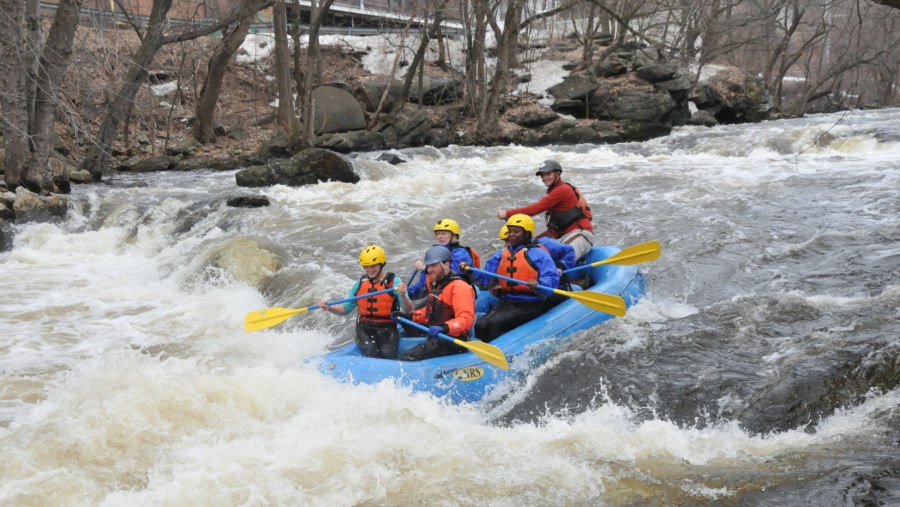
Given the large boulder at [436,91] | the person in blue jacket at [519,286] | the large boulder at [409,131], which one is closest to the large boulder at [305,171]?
the large boulder at [409,131]

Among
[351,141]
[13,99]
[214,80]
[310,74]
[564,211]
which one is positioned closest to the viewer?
[564,211]

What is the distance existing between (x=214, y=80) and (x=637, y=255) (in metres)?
13.5

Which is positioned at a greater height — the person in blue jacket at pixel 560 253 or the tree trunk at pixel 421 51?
the tree trunk at pixel 421 51

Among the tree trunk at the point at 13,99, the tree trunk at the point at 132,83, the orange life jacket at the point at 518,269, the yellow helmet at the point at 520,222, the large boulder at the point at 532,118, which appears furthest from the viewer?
the large boulder at the point at 532,118

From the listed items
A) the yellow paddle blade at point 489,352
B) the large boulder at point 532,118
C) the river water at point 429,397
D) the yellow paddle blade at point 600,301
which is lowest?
the river water at point 429,397

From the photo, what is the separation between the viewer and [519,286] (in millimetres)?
5633

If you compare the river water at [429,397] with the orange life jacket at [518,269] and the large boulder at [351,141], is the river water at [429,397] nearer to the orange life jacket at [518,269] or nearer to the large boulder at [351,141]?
the orange life jacket at [518,269]

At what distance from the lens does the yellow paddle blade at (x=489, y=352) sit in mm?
4680

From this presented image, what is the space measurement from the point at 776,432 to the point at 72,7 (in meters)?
11.0

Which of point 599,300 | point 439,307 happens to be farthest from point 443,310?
point 599,300

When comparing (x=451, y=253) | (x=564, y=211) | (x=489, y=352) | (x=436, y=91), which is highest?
(x=436, y=91)

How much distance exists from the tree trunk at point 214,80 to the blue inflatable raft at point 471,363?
12169 millimetres

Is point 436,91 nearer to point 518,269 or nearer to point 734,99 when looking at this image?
point 734,99

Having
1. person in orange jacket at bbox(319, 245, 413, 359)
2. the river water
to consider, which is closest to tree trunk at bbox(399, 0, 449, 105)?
the river water
